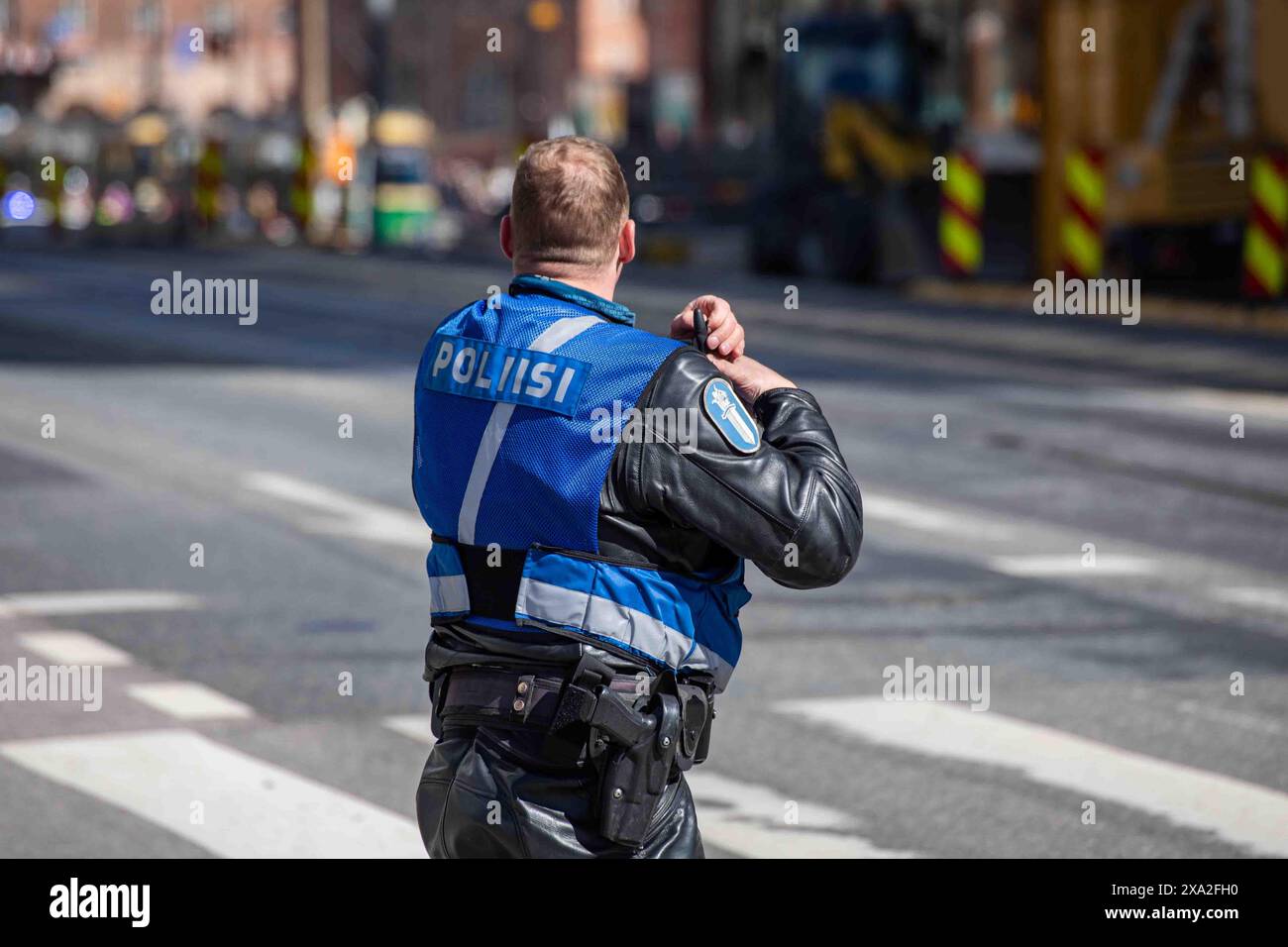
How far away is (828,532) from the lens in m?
3.31

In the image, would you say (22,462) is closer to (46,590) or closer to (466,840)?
(46,590)

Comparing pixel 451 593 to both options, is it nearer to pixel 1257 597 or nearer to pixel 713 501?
pixel 713 501

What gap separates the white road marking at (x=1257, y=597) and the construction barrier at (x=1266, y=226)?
1198 cm

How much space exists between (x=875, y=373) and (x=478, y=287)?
9.34 meters

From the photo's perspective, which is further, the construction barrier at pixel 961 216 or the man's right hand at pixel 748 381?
the construction barrier at pixel 961 216

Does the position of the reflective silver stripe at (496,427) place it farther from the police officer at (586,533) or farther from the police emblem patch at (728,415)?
the police emblem patch at (728,415)

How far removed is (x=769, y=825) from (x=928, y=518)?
4896mm

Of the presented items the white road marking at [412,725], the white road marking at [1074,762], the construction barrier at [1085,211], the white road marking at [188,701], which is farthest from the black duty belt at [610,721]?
the construction barrier at [1085,211]

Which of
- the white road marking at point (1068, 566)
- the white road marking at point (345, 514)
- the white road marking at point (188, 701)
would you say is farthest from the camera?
the white road marking at point (345, 514)

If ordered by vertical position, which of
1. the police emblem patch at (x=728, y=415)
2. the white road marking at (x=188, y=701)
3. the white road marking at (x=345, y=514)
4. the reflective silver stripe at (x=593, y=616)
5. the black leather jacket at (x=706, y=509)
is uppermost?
the police emblem patch at (x=728, y=415)

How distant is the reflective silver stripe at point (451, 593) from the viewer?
3.35 meters

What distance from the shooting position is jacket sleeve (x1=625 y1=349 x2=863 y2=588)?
3.22 m

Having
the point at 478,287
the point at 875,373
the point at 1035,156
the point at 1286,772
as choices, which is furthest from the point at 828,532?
the point at 1035,156

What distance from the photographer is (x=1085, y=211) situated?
74.6ft
